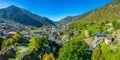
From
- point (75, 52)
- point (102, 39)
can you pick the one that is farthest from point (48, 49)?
point (102, 39)

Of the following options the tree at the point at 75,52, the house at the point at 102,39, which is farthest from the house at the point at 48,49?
the house at the point at 102,39

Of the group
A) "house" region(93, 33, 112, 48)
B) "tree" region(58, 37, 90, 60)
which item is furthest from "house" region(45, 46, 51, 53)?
"house" region(93, 33, 112, 48)

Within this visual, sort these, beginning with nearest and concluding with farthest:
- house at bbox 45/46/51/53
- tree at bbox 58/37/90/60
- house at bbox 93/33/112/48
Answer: tree at bbox 58/37/90/60
house at bbox 45/46/51/53
house at bbox 93/33/112/48

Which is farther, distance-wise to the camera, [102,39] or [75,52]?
[102,39]

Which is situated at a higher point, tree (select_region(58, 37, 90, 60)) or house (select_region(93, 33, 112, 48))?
house (select_region(93, 33, 112, 48))

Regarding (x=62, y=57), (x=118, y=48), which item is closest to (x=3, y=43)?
(x=62, y=57)

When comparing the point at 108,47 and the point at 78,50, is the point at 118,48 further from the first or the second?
the point at 78,50

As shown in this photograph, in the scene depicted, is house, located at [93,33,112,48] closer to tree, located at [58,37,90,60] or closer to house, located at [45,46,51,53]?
house, located at [45,46,51,53]

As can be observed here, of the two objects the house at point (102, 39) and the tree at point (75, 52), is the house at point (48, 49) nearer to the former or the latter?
the tree at point (75, 52)

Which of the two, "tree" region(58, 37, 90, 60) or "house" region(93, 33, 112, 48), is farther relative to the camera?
"house" region(93, 33, 112, 48)

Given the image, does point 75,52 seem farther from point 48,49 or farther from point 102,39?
point 102,39

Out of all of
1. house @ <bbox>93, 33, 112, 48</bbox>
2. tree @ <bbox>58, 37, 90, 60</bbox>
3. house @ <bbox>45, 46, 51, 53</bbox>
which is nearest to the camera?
tree @ <bbox>58, 37, 90, 60</bbox>
